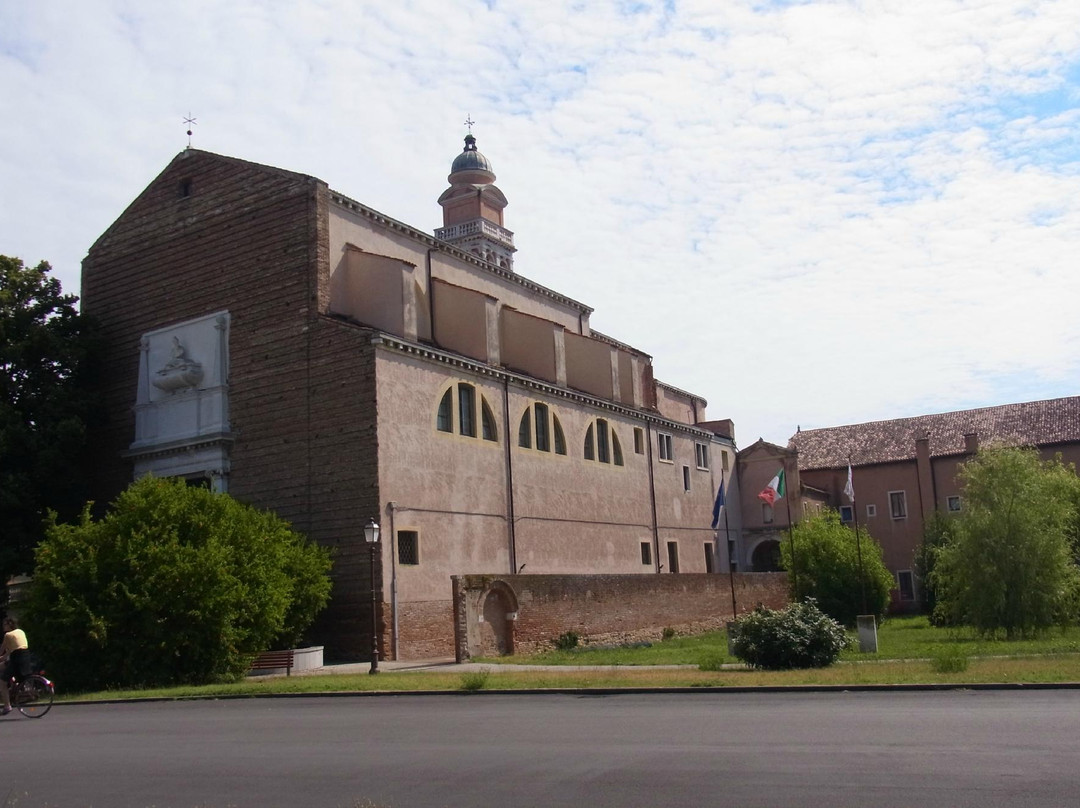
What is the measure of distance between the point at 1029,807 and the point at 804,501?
48.9m

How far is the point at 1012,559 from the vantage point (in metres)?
29.1

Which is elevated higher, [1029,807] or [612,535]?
[612,535]

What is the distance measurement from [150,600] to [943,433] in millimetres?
48279

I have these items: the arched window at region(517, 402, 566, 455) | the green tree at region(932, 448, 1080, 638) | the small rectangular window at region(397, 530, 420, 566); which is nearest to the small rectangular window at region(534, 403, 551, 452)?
the arched window at region(517, 402, 566, 455)

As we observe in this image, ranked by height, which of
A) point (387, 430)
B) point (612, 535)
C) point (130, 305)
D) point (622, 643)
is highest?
point (130, 305)

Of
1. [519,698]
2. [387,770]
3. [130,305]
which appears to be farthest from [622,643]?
[387,770]

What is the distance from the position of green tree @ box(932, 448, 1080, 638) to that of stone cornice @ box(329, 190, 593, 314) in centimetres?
1803

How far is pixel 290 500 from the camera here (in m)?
28.8

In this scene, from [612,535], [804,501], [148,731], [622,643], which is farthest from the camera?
[804,501]

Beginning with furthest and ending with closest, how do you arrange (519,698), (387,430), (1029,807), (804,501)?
(804,501) < (387,430) < (519,698) < (1029,807)

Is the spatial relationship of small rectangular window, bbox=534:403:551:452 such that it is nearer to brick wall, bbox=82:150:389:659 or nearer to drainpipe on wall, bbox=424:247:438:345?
drainpipe on wall, bbox=424:247:438:345

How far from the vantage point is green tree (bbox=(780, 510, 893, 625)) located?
43.5m

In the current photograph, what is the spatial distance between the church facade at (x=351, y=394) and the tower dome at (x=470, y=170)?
74.2 feet

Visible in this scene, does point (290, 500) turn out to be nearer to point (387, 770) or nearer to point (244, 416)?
point (244, 416)
